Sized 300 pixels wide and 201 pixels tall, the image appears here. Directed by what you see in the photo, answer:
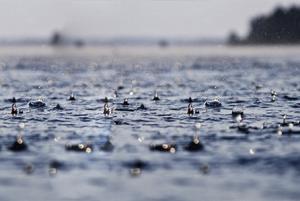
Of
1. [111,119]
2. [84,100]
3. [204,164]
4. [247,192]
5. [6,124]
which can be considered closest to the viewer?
[247,192]

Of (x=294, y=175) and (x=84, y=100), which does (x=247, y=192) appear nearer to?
(x=294, y=175)

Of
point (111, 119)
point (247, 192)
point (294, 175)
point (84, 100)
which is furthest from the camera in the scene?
point (84, 100)

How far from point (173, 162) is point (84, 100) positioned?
108 ft

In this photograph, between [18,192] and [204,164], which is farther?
[204,164]

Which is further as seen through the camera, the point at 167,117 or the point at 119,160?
the point at 167,117

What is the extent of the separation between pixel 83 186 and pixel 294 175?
27.2 ft

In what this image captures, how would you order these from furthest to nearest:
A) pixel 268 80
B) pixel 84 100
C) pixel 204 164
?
1. pixel 268 80
2. pixel 84 100
3. pixel 204 164

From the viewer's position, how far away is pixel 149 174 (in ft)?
96.8

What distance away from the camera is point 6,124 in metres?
45.0

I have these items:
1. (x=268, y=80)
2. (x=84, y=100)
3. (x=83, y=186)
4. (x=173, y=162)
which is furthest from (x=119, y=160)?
(x=268, y=80)

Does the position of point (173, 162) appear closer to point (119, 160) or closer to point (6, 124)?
point (119, 160)

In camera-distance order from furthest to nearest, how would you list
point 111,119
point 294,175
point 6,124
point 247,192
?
point 111,119, point 6,124, point 294,175, point 247,192

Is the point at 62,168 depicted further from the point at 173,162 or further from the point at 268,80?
the point at 268,80

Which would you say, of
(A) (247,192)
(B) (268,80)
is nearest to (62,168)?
(A) (247,192)
